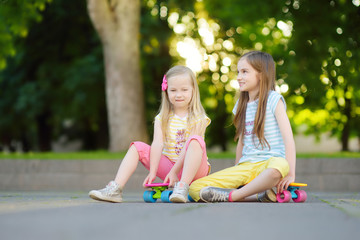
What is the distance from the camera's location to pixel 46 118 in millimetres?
21828

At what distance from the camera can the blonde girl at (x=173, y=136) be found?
4.89 meters

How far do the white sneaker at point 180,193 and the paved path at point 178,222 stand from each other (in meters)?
0.48

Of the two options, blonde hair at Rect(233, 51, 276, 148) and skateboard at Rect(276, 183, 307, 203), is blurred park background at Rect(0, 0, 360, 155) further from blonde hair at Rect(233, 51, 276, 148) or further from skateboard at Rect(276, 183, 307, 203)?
skateboard at Rect(276, 183, 307, 203)

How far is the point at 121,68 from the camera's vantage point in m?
11.4

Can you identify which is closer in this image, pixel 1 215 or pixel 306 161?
pixel 1 215

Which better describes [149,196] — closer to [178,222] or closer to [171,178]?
[171,178]

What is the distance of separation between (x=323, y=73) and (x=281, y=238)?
7.04 m

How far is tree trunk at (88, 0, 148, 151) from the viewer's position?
11312 mm

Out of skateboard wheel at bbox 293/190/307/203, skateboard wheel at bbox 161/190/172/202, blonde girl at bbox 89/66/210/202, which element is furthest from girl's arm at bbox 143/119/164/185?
skateboard wheel at bbox 293/190/307/203

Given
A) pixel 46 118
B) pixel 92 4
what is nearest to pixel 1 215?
pixel 92 4

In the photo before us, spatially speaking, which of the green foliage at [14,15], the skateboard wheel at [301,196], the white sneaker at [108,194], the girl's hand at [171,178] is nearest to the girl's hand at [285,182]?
the skateboard wheel at [301,196]

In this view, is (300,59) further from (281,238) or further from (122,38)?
(281,238)

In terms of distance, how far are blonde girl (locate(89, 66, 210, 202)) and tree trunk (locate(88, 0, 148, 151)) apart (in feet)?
19.8

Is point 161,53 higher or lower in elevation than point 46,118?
higher
